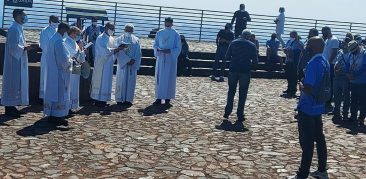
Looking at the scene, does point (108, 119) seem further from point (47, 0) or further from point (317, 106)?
point (47, 0)

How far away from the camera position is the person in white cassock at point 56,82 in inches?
398

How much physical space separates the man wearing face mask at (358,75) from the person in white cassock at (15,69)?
6644mm

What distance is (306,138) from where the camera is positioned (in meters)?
7.52

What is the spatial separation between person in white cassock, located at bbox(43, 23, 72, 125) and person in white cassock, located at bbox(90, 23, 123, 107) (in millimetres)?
2476

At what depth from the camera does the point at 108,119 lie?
446 inches

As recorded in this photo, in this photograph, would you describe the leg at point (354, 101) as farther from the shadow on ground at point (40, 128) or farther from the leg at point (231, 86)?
the shadow on ground at point (40, 128)

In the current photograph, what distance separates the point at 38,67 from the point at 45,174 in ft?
20.3

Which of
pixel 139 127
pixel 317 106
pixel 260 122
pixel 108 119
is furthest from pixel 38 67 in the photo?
pixel 317 106

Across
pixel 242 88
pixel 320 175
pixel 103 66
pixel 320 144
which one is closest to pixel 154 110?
pixel 103 66

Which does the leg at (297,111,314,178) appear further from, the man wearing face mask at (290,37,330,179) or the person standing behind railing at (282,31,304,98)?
the person standing behind railing at (282,31,304,98)

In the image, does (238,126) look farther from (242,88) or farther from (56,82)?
(56,82)

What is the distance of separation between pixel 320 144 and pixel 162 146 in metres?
2.76

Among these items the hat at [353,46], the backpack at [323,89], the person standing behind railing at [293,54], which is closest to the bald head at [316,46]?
the backpack at [323,89]

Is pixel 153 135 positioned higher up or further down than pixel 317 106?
further down
